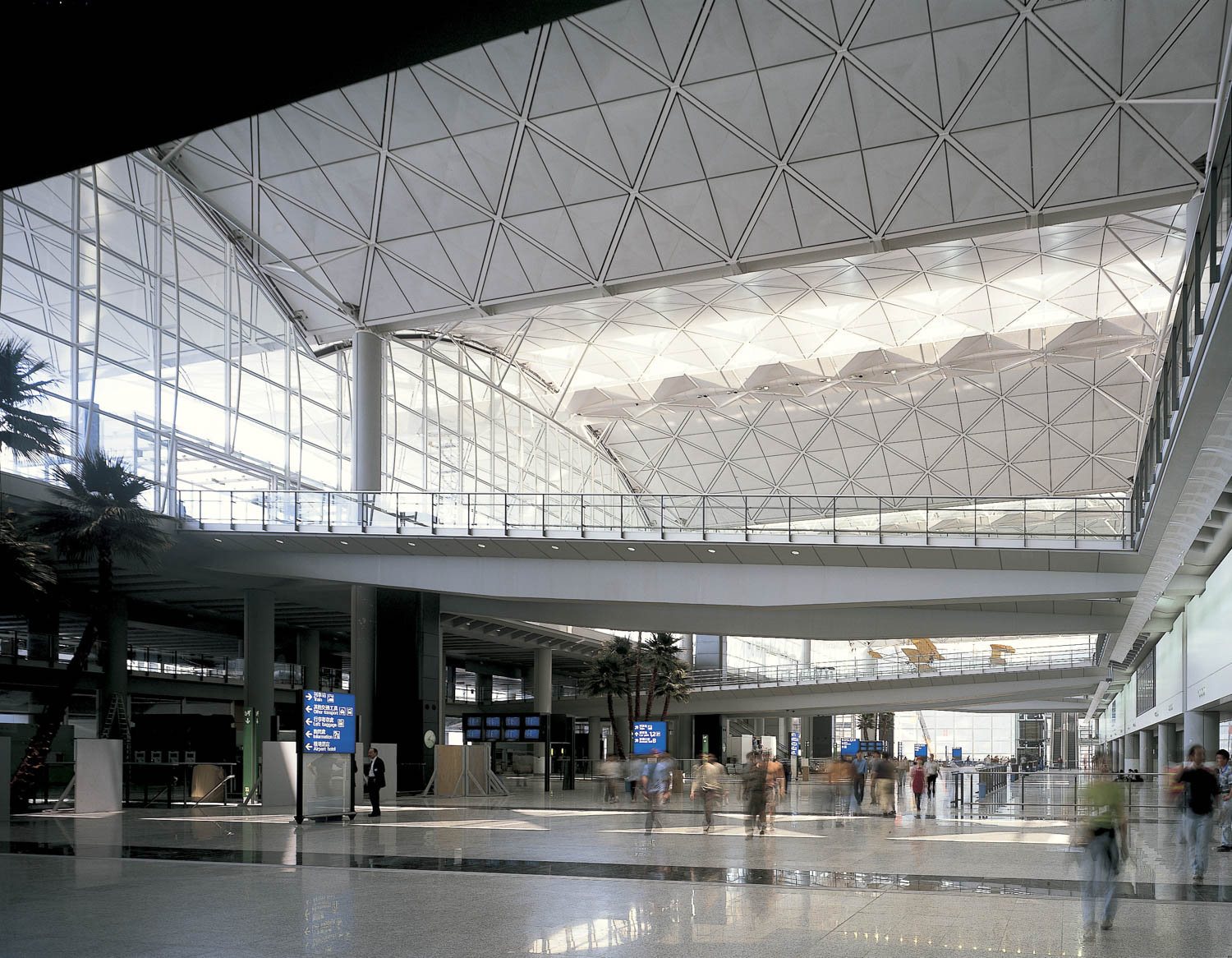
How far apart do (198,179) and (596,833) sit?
30686mm

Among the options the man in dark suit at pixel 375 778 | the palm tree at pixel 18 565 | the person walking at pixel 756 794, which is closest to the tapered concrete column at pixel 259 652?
the palm tree at pixel 18 565

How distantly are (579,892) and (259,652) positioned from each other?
116 feet

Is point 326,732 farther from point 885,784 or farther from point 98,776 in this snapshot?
point 885,784

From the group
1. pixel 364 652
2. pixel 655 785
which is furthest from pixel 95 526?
pixel 655 785

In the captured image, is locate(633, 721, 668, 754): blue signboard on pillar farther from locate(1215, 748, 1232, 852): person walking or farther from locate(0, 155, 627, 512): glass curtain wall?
locate(1215, 748, 1232, 852): person walking

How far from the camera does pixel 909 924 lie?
11.2 metres

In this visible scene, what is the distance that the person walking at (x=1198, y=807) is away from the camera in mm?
15812

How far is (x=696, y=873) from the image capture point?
15836mm

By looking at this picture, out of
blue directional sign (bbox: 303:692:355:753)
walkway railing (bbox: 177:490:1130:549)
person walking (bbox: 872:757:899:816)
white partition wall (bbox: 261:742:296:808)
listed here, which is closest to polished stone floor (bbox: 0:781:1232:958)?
blue directional sign (bbox: 303:692:355:753)

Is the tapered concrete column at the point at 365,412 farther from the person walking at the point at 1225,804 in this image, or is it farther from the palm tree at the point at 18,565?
the person walking at the point at 1225,804

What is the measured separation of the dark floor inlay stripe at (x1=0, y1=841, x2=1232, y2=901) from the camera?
46.4ft

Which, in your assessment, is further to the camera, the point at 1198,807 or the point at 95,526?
the point at 95,526

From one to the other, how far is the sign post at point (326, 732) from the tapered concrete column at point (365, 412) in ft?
57.7

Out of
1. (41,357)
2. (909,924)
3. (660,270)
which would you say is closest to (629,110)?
(660,270)
